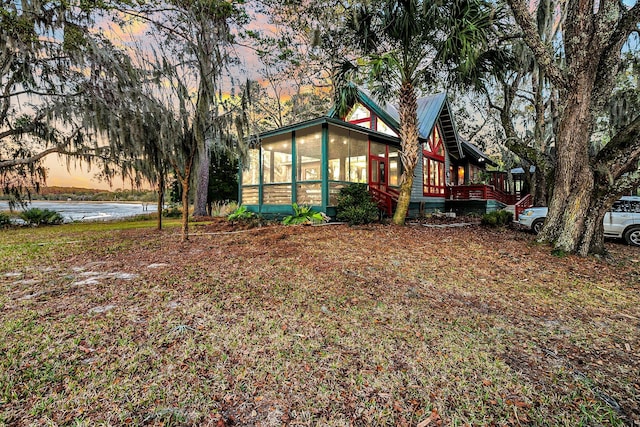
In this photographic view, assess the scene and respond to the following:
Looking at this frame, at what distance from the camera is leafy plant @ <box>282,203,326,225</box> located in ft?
32.4

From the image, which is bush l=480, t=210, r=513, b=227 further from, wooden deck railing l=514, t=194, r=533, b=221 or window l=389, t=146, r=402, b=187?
window l=389, t=146, r=402, b=187

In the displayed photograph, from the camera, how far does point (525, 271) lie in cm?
523

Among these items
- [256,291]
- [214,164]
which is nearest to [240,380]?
[256,291]

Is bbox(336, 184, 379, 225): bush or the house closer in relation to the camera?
bbox(336, 184, 379, 225): bush

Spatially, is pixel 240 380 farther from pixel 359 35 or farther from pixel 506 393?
pixel 359 35

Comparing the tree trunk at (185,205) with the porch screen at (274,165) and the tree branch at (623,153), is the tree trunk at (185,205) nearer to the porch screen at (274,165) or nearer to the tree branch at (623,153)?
the porch screen at (274,165)

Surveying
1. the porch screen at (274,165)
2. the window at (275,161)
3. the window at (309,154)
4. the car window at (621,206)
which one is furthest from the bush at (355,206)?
the car window at (621,206)

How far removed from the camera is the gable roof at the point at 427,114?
1399 centimetres

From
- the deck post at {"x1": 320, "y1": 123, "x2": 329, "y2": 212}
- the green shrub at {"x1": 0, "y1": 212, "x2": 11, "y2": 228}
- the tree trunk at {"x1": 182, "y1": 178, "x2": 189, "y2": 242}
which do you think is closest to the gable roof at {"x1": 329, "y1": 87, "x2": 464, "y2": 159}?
the deck post at {"x1": 320, "y1": 123, "x2": 329, "y2": 212}

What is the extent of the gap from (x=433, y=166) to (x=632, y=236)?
9616mm

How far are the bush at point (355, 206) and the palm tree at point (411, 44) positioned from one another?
1036mm

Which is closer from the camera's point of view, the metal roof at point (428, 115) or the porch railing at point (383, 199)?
the porch railing at point (383, 199)

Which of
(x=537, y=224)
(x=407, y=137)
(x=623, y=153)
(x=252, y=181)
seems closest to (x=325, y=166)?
(x=407, y=137)

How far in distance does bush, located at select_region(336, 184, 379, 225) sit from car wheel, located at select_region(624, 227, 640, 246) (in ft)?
24.3
